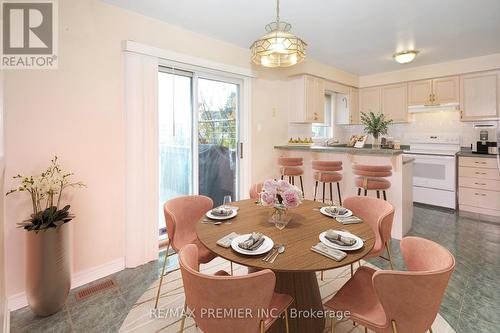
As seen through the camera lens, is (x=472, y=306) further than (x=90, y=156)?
No

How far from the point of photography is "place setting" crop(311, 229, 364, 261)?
1.32m

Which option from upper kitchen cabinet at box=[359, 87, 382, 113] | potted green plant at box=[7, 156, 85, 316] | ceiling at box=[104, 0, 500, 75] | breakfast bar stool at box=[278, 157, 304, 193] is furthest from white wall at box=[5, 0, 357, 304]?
upper kitchen cabinet at box=[359, 87, 382, 113]

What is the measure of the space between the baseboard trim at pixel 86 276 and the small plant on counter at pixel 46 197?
0.60 m

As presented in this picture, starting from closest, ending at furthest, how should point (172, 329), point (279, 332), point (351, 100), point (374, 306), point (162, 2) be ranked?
point (374, 306)
point (279, 332)
point (172, 329)
point (162, 2)
point (351, 100)

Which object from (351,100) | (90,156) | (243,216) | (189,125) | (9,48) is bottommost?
(243,216)

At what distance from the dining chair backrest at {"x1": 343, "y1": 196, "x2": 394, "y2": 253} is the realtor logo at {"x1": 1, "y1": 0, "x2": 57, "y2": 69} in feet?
9.43

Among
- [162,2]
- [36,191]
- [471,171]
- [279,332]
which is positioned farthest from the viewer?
[471,171]

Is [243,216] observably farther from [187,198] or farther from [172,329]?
[172,329]

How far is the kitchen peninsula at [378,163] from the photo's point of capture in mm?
3285

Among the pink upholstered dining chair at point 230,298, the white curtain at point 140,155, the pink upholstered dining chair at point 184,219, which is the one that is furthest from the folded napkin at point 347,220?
the white curtain at point 140,155

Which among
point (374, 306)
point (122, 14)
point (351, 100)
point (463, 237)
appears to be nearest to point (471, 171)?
point (463, 237)

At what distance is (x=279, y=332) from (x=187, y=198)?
4.19 feet

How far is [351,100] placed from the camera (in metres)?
5.65

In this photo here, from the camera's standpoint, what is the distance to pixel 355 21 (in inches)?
118
